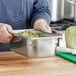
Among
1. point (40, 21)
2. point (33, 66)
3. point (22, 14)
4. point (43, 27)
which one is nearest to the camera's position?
point (33, 66)

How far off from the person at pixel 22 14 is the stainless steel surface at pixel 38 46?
24 centimetres

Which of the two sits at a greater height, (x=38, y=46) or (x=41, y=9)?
(x=41, y=9)

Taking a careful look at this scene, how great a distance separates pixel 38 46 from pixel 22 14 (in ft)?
1.53

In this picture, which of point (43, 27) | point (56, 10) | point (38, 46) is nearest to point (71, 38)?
point (43, 27)

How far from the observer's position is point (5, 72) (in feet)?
3.51

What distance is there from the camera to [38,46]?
3.81ft

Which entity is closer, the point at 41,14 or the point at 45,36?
the point at 45,36

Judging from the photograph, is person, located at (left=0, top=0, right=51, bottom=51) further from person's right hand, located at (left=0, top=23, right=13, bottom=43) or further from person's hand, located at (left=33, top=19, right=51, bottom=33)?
person's right hand, located at (left=0, top=23, right=13, bottom=43)

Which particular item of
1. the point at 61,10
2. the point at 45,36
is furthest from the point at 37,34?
the point at 61,10

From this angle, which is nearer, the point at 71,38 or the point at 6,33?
the point at 6,33

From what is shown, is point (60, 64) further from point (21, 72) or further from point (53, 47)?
point (21, 72)

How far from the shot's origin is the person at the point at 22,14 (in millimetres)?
1510

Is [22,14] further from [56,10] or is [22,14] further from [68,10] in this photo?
[68,10]

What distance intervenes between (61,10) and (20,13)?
2.74ft
